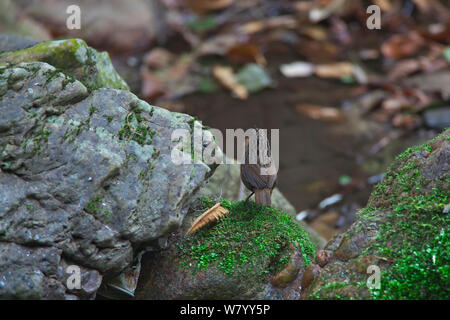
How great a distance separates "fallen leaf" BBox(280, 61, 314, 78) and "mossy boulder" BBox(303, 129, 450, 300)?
518 cm

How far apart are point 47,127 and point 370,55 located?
22.7 ft

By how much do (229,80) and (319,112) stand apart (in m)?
1.52

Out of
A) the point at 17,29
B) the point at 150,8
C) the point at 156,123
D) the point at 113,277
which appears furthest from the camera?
the point at 150,8

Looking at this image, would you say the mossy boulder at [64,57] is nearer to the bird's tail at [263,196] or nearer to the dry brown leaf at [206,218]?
the dry brown leaf at [206,218]

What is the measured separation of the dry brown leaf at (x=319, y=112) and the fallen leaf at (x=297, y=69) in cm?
90

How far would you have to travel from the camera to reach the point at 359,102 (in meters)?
7.73

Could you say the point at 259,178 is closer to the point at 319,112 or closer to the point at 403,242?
the point at 403,242

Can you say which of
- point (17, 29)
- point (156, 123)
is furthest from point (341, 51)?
point (156, 123)

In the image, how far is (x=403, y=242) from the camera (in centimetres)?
284

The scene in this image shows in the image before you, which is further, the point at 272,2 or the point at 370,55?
the point at 272,2

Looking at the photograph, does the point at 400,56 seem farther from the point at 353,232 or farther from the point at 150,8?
the point at 353,232

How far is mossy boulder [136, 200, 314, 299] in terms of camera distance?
302 centimetres

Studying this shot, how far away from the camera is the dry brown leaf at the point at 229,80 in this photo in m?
7.75

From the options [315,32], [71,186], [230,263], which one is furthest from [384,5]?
[71,186]
